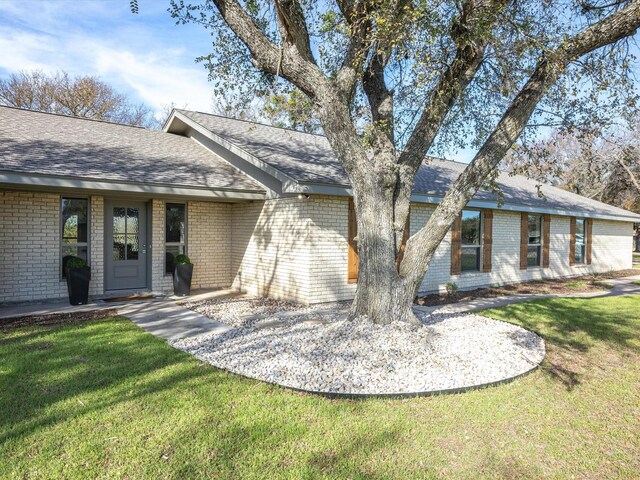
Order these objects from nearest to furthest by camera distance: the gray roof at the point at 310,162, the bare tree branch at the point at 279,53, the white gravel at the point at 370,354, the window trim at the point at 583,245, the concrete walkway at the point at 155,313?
1. the white gravel at the point at 370,354
2. the bare tree branch at the point at 279,53
3. the concrete walkway at the point at 155,313
4. the gray roof at the point at 310,162
5. the window trim at the point at 583,245

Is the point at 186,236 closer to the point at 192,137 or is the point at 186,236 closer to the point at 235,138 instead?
the point at 235,138

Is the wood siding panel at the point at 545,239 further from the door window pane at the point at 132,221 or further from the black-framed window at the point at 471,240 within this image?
the door window pane at the point at 132,221

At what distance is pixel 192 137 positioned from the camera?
13.4 m

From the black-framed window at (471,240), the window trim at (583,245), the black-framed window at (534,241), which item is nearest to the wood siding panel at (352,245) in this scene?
the black-framed window at (471,240)

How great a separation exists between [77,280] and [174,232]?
2.63 metres

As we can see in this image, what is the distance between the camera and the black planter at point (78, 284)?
28.7 feet

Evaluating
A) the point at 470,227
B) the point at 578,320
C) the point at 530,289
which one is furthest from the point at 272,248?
the point at 530,289

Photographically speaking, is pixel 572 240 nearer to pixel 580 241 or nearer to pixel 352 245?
pixel 580 241

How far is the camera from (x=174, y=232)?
10.8m

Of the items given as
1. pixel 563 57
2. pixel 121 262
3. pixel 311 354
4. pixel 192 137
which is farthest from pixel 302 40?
pixel 192 137

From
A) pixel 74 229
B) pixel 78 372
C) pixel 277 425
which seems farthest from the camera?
pixel 74 229

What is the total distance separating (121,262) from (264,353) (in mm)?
6169

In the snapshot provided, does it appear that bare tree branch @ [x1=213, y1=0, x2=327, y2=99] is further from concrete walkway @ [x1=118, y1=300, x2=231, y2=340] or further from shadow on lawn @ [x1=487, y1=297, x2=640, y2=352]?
shadow on lawn @ [x1=487, y1=297, x2=640, y2=352]

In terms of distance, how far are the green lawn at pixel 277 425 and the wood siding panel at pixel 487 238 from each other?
7344mm
